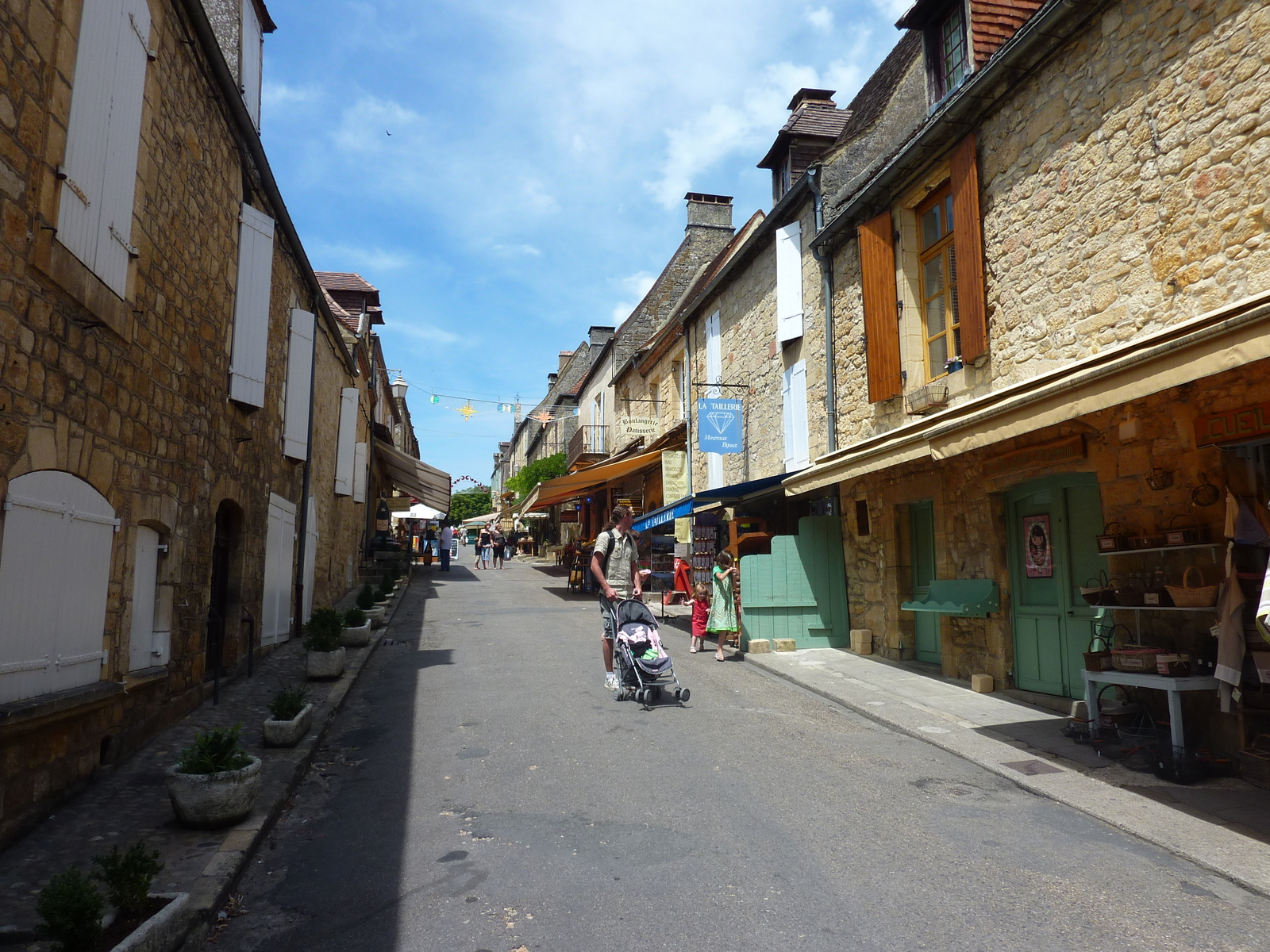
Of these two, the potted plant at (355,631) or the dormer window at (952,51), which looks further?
the potted plant at (355,631)

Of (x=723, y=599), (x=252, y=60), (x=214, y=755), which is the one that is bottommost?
(x=214, y=755)

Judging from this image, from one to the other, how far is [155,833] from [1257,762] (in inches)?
246

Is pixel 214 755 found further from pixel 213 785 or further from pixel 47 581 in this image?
pixel 47 581

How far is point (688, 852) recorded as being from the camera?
3.77 m

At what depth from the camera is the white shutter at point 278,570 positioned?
30.1 feet

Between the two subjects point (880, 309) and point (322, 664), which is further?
point (880, 309)

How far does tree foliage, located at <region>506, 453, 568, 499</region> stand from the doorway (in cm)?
2295

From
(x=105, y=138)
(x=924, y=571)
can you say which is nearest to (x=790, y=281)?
(x=924, y=571)

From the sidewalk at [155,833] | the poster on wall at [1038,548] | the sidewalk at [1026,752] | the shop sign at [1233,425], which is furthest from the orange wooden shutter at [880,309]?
the sidewalk at [155,833]

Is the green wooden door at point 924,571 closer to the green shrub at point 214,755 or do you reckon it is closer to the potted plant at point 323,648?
the potted plant at point 323,648

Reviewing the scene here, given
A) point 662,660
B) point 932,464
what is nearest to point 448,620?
point 662,660

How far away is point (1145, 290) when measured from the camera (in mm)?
5824

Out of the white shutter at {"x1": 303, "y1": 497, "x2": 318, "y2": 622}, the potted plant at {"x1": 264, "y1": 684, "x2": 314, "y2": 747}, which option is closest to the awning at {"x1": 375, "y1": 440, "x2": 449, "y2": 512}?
the white shutter at {"x1": 303, "y1": 497, "x2": 318, "y2": 622}

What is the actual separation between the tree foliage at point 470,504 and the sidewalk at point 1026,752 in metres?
68.4
